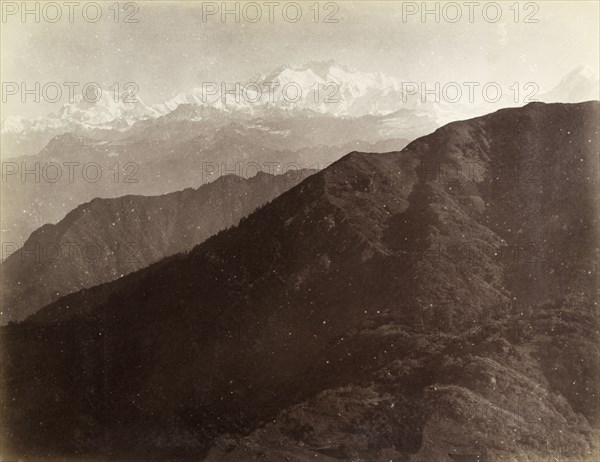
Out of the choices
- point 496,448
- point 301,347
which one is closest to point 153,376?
point 301,347

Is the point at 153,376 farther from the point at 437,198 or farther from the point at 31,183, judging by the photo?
the point at 31,183

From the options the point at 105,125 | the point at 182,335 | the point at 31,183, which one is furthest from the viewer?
the point at 105,125

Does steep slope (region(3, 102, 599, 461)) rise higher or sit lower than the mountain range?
lower

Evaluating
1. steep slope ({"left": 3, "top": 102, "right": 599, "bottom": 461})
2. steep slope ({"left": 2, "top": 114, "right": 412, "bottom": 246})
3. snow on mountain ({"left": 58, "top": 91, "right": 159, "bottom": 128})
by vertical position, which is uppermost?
snow on mountain ({"left": 58, "top": 91, "right": 159, "bottom": 128})

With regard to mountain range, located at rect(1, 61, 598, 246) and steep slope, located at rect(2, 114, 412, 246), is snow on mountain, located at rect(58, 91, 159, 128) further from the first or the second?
steep slope, located at rect(2, 114, 412, 246)

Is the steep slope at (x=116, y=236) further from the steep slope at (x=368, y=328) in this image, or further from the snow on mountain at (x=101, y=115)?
the snow on mountain at (x=101, y=115)

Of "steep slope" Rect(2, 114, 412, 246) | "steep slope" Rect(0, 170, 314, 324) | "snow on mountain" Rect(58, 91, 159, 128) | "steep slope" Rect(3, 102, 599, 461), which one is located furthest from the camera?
"snow on mountain" Rect(58, 91, 159, 128)

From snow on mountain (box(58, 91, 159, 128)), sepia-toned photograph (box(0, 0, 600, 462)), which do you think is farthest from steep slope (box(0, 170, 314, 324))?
snow on mountain (box(58, 91, 159, 128))
